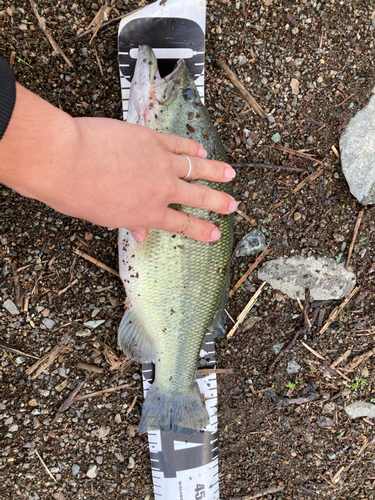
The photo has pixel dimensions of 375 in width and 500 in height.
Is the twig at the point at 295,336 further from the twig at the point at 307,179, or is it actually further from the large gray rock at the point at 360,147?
the large gray rock at the point at 360,147

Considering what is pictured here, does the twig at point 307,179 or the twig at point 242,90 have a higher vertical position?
the twig at point 242,90

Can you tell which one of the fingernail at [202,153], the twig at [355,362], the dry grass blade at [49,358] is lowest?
the twig at [355,362]

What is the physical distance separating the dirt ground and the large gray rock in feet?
0.18

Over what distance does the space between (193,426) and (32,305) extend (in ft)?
4.28

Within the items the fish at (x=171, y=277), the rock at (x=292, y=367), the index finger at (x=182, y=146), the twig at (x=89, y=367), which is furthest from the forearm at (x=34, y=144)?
the rock at (x=292, y=367)

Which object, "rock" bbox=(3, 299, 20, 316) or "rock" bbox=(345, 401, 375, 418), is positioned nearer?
"rock" bbox=(3, 299, 20, 316)

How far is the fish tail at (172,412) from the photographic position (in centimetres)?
209

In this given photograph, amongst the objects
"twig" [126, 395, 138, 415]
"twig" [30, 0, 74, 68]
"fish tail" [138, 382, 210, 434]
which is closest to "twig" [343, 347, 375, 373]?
"fish tail" [138, 382, 210, 434]

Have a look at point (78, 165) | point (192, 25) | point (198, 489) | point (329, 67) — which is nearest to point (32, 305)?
point (78, 165)

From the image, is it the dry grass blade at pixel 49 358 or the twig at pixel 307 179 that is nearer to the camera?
the dry grass blade at pixel 49 358

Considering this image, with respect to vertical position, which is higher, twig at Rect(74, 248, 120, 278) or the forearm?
the forearm

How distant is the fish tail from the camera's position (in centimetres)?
209

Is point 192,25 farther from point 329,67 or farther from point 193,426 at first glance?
point 193,426

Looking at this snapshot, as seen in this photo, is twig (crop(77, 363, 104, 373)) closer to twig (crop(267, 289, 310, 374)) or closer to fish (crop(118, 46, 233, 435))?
fish (crop(118, 46, 233, 435))
